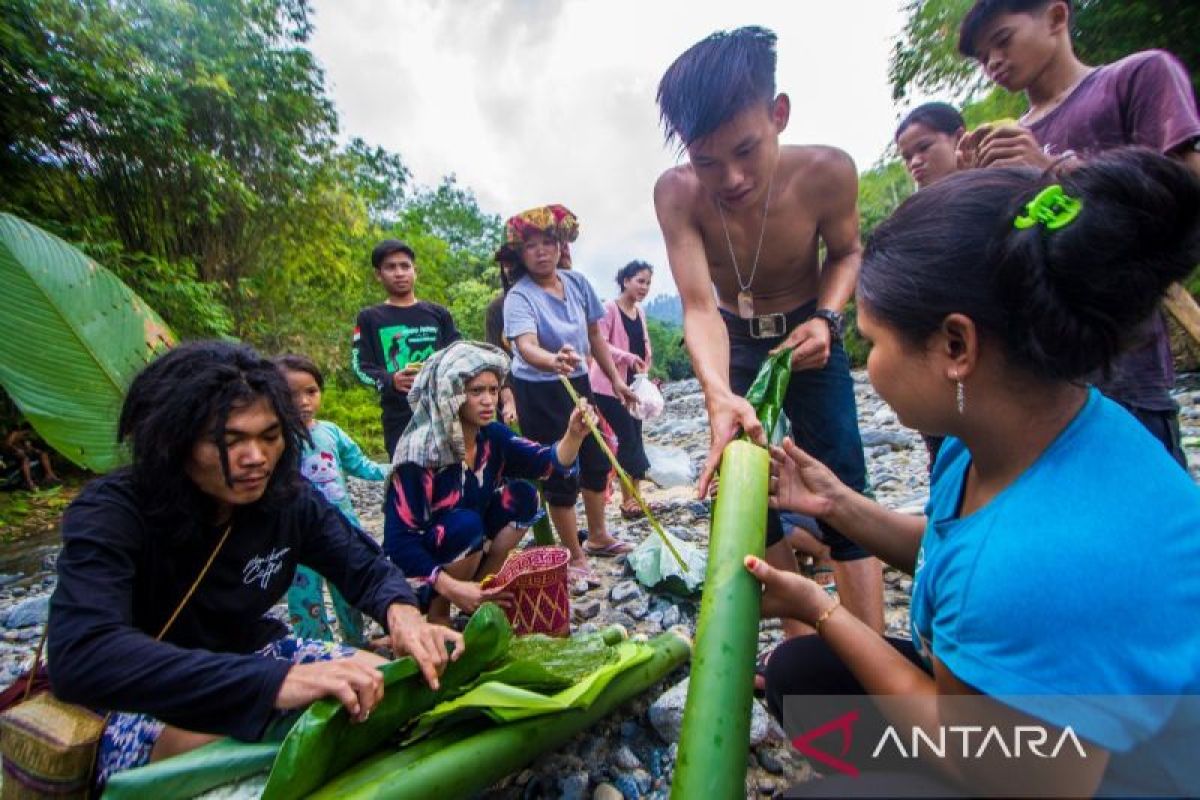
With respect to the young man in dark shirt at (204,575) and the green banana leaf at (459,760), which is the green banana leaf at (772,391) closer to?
the green banana leaf at (459,760)

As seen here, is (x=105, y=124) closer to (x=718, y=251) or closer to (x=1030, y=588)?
(x=718, y=251)

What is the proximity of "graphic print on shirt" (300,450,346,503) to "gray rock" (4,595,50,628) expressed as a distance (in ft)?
8.36

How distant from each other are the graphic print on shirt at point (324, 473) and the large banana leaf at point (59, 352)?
98cm

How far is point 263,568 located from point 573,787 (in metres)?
1.27

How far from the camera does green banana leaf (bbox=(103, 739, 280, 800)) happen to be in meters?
1.40

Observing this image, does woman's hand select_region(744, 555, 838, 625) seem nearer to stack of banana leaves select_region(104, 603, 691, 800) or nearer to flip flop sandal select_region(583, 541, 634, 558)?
stack of banana leaves select_region(104, 603, 691, 800)

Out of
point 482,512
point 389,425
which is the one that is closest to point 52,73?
point 389,425

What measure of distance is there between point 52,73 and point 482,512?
325 inches

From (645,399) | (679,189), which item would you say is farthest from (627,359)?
(679,189)

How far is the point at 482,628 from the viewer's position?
1763 mm

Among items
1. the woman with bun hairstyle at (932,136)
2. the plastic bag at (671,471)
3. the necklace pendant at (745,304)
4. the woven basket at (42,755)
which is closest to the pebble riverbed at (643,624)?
the plastic bag at (671,471)

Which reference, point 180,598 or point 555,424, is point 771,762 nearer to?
point 180,598

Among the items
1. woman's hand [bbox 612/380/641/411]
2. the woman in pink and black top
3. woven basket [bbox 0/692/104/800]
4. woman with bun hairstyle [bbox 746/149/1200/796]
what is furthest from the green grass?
woman with bun hairstyle [bbox 746/149/1200/796]

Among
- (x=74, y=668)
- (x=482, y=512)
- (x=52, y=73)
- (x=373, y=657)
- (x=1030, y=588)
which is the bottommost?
(x=74, y=668)
